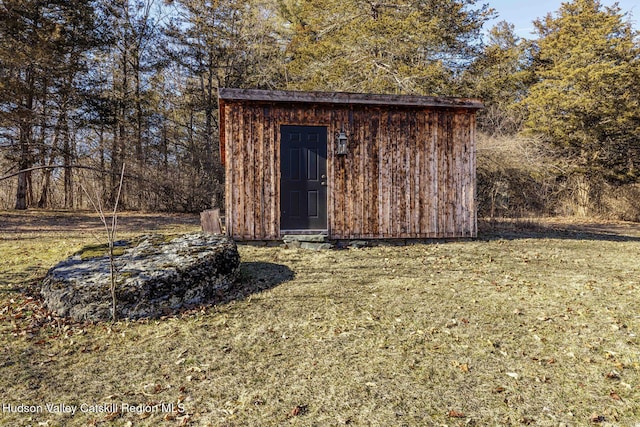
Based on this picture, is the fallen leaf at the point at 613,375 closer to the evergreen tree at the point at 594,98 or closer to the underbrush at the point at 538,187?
the underbrush at the point at 538,187

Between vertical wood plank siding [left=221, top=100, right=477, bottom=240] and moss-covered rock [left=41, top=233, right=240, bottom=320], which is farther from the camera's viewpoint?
vertical wood plank siding [left=221, top=100, right=477, bottom=240]

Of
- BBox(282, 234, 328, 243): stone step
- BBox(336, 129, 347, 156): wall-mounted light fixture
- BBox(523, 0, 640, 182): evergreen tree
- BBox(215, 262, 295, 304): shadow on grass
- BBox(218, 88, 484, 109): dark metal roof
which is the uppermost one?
BBox(523, 0, 640, 182): evergreen tree

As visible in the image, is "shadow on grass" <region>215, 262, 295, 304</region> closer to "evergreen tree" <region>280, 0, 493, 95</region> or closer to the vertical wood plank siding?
the vertical wood plank siding

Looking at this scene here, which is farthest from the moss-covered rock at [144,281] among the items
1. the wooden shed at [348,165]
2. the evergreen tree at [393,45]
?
the evergreen tree at [393,45]

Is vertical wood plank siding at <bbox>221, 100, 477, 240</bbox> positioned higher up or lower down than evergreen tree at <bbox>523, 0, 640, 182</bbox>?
lower down

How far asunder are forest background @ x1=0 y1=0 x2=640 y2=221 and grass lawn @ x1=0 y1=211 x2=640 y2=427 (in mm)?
10784

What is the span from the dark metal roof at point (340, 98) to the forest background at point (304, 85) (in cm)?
728

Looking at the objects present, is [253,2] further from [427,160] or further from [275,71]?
[427,160]

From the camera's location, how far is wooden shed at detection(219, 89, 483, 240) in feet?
24.7

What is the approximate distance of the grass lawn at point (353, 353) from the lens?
2551mm

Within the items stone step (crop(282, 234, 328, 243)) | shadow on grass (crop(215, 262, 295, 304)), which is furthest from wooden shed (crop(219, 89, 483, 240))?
shadow on grass (crop(215, 262, 295, 304))

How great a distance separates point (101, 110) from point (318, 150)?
12257 millimetres

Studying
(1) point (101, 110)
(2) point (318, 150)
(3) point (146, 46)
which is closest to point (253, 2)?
(3) point (146, 46)

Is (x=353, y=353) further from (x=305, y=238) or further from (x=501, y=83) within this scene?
(x=501, y=83)
